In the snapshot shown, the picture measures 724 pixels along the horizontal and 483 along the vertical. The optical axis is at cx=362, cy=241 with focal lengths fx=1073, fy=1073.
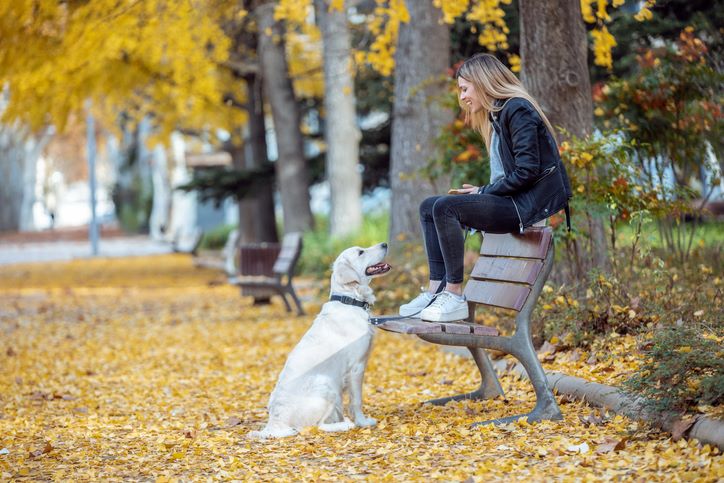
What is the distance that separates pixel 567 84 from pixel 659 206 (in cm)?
135

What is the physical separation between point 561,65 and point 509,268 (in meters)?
3.40

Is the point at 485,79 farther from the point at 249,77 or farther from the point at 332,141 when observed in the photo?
the point at 249,77

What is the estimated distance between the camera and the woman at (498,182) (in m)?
5.73

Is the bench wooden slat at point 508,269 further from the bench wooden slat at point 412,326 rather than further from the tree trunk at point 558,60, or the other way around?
the tree trunk at point 558,60

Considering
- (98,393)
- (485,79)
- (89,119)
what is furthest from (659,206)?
(89,119)

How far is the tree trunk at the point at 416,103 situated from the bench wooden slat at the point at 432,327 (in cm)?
711

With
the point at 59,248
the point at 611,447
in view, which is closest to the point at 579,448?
the point at 611,447

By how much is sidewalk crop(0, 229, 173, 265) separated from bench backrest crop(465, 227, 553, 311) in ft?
78.0

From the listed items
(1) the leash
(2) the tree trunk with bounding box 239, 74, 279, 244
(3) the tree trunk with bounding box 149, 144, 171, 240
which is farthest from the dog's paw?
(3) the tree trunk with bounding box 149, 144, 171, 240

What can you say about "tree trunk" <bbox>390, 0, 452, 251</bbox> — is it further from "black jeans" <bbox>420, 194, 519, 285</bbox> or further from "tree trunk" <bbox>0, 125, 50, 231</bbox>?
"tree trunk" <bbox>0, 125, 50, 231</bbox>

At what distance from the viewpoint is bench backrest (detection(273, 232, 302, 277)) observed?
13.5m

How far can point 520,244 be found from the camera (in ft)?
19.3

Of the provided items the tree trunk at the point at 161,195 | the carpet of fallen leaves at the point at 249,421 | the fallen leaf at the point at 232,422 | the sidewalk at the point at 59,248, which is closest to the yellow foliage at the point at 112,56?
the carpet of fallen leaves at the point at 249,421

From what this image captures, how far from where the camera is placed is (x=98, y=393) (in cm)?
855
